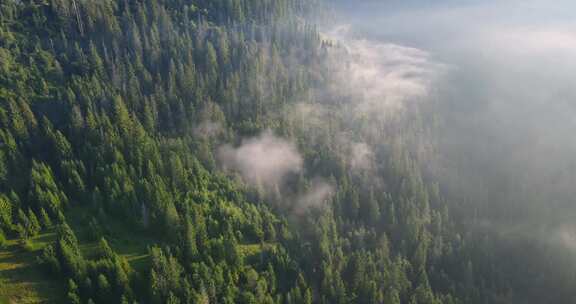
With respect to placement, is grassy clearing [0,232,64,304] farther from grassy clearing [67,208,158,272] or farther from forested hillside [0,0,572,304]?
grassy clearing [67,208,158,272]

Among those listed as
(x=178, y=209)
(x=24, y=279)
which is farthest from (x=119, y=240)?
(x=24, y=279)

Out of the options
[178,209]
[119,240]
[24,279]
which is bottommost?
[119,240]

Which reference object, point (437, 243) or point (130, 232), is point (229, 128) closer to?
point (130, 232)

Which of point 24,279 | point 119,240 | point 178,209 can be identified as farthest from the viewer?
point 178,209

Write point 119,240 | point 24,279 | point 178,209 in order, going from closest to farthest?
point 24,279 → point 119,240 → point 178,209

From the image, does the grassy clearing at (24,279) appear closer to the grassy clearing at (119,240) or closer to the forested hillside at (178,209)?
the forested hillside at (178,209)

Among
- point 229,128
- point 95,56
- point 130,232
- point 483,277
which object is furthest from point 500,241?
point 95,56

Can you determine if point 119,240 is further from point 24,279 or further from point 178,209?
point 24,279

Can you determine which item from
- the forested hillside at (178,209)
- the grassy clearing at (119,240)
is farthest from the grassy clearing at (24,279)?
the grassy clearing at (119,240)
